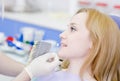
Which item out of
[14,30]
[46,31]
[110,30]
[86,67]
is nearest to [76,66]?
[86,67]

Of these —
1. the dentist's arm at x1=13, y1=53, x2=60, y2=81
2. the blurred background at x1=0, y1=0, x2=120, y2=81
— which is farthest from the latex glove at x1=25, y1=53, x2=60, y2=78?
the blurred background at x1=0, y1=0, x2=120, y2=81

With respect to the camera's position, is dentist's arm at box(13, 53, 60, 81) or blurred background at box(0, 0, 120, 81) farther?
blurred background at box(0, 0, 120, 81)

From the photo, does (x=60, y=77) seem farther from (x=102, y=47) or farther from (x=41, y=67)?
(x=102, y=47)

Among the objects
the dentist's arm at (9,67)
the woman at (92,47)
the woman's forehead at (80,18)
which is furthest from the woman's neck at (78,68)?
the dentist's arm at (9,67)

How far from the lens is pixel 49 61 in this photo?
3.56ft

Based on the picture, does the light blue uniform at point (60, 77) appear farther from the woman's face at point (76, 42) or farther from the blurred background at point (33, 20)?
the blurred background at point (33, 20)

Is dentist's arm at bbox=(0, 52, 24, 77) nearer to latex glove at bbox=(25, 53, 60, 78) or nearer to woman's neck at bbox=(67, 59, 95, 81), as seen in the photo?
latex glove at bbox=(25, 53, 60, 78)

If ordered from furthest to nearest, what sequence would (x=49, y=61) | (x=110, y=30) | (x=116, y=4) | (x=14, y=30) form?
(x=14, y=30), (x=116, y=4), (x=49, y=61), (x=110, y=30)

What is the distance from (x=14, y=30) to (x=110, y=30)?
1229 millimetres

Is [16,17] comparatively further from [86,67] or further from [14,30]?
[86,67]

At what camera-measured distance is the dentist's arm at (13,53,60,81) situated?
3.45ft

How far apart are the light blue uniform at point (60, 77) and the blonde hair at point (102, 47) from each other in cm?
4

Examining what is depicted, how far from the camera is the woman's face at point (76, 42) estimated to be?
1.00 m

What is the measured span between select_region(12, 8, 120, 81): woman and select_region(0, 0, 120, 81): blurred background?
450 mm
